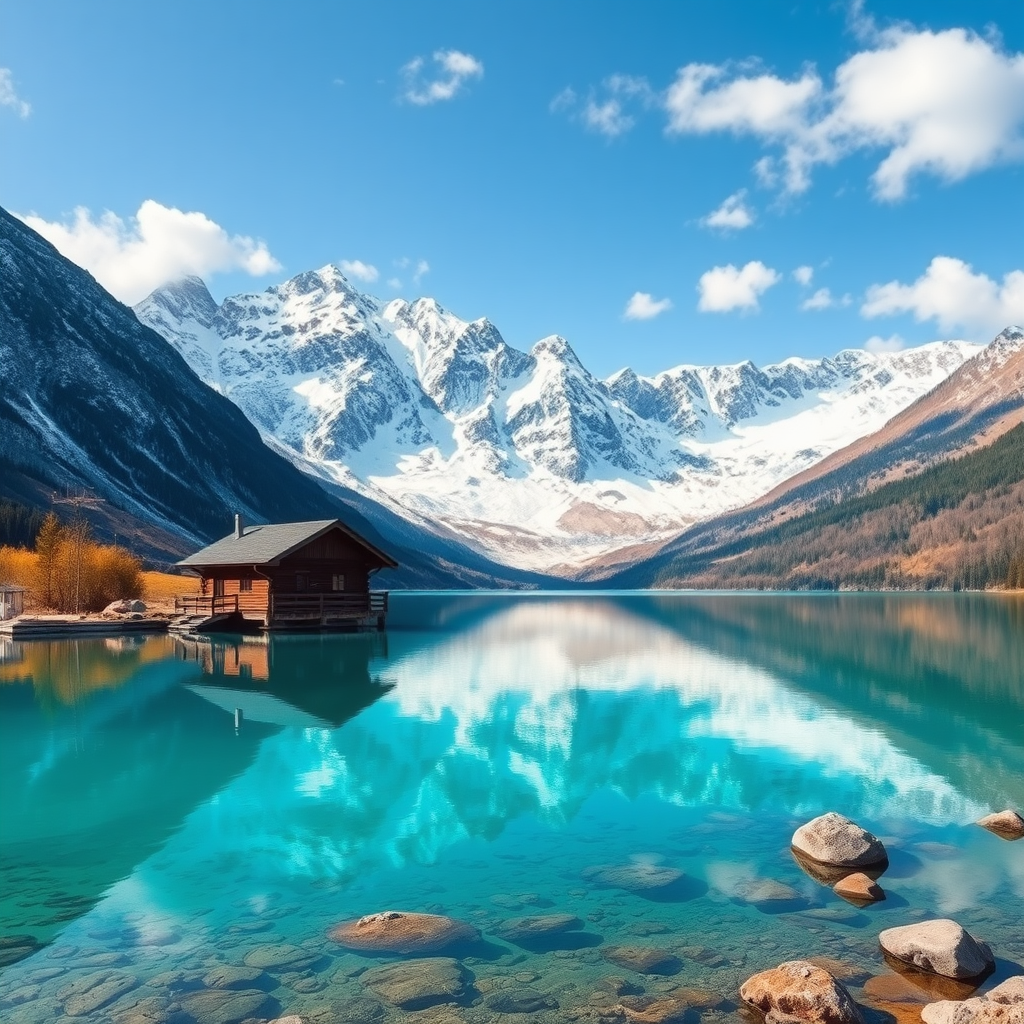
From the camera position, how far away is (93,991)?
11.0 meters

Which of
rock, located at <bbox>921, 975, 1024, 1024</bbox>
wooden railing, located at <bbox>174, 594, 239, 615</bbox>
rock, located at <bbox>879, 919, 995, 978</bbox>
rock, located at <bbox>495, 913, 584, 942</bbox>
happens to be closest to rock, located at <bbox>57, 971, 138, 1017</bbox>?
rock, located at <bbox>495, 913, 584, 942</bbox>

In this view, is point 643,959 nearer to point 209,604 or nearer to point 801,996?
point 801,996

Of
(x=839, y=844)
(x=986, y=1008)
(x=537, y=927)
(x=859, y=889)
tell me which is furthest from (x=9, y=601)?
(x=986, y=1008)

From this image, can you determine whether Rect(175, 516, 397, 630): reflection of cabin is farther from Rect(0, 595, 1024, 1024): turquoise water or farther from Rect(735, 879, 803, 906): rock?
Rect(735, 879, 803, 906): rock

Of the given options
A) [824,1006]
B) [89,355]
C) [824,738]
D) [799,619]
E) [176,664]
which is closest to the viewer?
[824,1006]

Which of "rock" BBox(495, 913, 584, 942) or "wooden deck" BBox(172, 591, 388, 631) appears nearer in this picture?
"rock" BBox(495, 913, 584, 942)

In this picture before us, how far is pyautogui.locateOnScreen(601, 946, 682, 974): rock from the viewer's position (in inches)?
462

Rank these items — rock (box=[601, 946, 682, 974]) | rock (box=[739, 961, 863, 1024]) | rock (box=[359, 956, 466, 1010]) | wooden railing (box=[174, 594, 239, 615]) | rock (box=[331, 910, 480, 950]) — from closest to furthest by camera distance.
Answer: rock (box=[739, 961, 863, 1024]) < rock (box=[359, 956, 466, 1010]) < rock (box=[601, 946, 682, 974]) < rock (box=[331, 910, 480, 950]) < wooden railing (box=[174, 594, 239, 615])

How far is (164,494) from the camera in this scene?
17600 cm

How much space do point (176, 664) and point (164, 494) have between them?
13806 cm

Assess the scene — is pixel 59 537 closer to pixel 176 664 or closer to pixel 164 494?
pixel 176 664

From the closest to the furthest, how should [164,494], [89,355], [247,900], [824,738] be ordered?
[247,900], [824,738], [164,494], [89,355]

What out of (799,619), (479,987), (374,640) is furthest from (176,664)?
(799,619)

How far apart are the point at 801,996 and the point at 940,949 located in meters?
2.42
